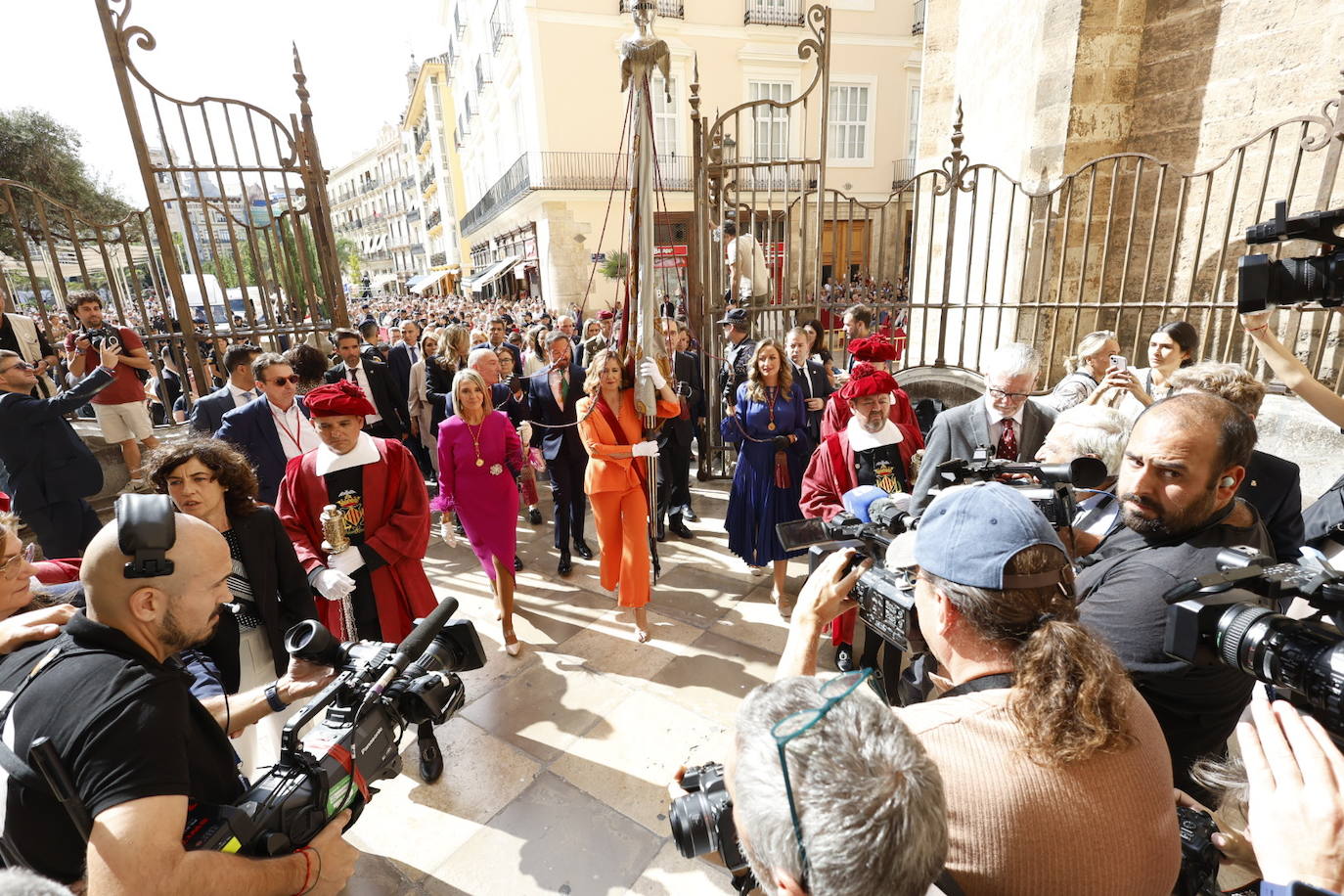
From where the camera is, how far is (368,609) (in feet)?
10.2

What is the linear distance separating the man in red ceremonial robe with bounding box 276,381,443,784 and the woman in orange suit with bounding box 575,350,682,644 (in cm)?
110

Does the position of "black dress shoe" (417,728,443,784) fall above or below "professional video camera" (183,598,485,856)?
below

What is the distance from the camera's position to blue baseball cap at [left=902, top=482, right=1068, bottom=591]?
1208 millimetres

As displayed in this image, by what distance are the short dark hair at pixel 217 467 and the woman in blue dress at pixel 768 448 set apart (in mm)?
2905

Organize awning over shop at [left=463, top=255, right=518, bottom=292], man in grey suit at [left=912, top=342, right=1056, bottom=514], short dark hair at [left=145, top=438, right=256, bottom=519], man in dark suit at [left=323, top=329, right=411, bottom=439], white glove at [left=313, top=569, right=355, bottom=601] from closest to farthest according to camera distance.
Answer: short dark hair at [left=145, top=438, right=256, bottom=519] → white glove at [left=313, top=569, right=355, bottom=601] → man in grey suit at [left=912, top=342, right=1056, bottom=514] → man in dark suit at [left=323, top=329, right=411, bottom=439] → awning over shop at [left=463, top=255, right=518, bottom=292]

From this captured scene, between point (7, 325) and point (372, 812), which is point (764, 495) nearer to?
point (372, 812)

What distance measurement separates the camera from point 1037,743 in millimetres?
1034

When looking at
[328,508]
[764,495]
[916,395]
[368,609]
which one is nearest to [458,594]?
[368,609]

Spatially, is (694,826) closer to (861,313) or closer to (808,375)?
(808,375)

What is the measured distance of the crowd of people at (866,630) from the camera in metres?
0.92

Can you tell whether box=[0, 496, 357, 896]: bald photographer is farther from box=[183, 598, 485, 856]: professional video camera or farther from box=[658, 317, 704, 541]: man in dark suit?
box=[658, 317, 704, 541]: man in dark suit

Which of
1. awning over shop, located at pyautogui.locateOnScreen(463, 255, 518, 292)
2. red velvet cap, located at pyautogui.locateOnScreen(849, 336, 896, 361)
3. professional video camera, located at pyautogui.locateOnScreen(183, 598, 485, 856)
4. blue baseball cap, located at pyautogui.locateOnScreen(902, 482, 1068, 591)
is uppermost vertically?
awning over shop, located at pyautogui.locateOnScreen(463, 255, 518, 292)

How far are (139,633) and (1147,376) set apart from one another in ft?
16.3

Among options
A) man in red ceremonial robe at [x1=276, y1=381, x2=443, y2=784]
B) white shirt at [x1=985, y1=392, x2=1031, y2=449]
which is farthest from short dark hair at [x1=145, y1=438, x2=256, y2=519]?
white shirt at [x1=985, y1=392, x2=1031, y2=449]
